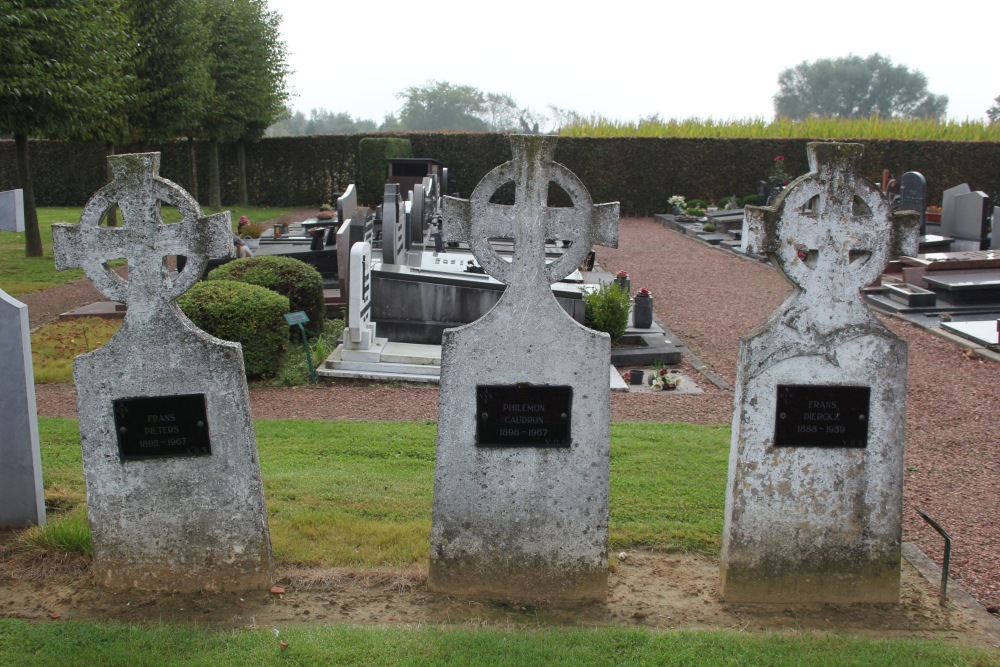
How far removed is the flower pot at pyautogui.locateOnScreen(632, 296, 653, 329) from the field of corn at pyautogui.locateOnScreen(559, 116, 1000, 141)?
21.1m

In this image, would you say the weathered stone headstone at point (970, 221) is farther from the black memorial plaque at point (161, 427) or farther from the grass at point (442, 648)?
the black memorial plaque at point (161, 427)

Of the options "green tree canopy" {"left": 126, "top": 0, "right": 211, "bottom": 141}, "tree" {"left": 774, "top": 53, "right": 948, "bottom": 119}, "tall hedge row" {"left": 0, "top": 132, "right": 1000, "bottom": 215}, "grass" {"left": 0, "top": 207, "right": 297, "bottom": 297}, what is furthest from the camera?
"tree" {"left": 774, "top": 53, "right": 948, "bottom": 119}

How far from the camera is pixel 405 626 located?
14.0 feet

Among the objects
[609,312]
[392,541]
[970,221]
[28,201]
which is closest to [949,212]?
[970,221]

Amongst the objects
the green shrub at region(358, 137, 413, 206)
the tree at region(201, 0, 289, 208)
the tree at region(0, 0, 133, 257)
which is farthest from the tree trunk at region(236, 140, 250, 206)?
the tree at region(0, 0, 133, 257)

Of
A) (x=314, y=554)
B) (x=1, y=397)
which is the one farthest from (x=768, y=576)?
(x=1, y=397)

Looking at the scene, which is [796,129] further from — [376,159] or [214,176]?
[214,176]

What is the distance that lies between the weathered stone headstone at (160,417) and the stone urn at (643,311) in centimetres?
822

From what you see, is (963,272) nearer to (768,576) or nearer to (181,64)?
(768,576)

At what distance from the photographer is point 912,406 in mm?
9195

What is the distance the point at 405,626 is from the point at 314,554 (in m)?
1.05

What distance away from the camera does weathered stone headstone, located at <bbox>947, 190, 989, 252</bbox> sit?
1870 centimetres

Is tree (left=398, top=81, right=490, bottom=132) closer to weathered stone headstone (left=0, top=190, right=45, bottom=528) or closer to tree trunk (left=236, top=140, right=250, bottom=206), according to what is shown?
tree trunk (left=236, top=140, right=250, bottom=206)

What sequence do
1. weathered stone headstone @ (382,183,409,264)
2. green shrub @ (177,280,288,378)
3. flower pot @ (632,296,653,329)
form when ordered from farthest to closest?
flower pot @ (632,296,653,329) < weathered stone headstone @ (382,183,409,264) < green shrub @ (177,280,288,378)
